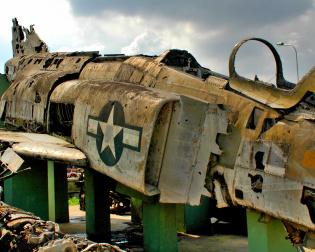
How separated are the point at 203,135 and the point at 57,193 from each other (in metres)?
11.5

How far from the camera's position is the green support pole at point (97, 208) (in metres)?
16.5

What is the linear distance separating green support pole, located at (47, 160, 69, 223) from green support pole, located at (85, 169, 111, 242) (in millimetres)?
2899

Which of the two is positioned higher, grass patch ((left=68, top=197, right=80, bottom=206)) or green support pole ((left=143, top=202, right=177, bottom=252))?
green support pole ((left=143, top=202, right=177, bottom=252))

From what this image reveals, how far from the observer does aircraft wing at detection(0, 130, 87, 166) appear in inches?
486

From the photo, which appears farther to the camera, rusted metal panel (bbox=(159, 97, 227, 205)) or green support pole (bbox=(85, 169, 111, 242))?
green support pole (bbox=(85, 169, 111, 242))

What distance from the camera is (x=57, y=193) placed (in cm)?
1988

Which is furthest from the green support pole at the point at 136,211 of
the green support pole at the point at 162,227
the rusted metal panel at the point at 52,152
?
the rusted metal panel at the point at 52,152

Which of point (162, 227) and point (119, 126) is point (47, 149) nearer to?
point (119, 126)

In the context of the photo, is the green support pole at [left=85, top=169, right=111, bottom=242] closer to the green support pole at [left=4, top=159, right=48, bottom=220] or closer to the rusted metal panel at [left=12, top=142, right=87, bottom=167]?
the green support pole at [left=4, top=159, right=48, bottom=220]

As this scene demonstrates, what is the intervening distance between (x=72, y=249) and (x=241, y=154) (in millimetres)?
4065

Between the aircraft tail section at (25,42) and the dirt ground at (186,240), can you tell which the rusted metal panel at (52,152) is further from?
the aircraft tail section at (25,42)

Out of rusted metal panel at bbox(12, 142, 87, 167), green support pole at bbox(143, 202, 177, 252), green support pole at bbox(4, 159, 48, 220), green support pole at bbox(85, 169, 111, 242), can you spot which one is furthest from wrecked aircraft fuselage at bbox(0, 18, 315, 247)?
green support pole at bbox(4, 159, 48, 220)

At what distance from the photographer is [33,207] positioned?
18688mm

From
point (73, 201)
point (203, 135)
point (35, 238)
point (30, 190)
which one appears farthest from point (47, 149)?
point (73, 201)
